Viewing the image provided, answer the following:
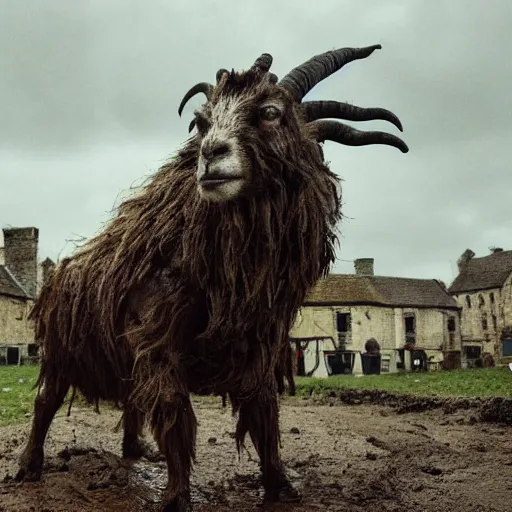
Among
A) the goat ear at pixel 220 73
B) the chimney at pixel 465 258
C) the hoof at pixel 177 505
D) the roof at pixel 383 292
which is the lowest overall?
the hoof at pixel 177 505

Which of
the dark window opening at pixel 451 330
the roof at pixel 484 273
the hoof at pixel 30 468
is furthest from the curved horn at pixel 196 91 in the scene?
the roof at pixel 484 273

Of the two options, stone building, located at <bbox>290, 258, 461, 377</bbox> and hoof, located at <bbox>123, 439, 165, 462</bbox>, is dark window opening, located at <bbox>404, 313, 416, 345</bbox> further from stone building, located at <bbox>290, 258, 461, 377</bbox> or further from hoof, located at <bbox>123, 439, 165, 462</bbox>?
hoof, located at <bbox>123, 439, 165, 462</bbox>

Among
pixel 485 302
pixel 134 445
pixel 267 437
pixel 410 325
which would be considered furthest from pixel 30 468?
pixel 485 302

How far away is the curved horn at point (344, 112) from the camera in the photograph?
4.61 m

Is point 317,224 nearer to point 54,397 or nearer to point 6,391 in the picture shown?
point 54,397

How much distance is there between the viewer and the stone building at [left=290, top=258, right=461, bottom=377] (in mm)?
35531

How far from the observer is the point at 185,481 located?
4090 mm

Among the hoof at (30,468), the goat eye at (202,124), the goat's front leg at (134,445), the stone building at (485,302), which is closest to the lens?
the goat eye at (202,124)

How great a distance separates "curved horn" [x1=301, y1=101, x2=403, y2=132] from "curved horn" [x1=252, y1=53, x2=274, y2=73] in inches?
16.1

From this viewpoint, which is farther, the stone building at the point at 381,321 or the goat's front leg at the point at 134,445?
the stone building at the point at 381,321

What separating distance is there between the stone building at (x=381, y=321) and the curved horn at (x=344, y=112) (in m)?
28.9

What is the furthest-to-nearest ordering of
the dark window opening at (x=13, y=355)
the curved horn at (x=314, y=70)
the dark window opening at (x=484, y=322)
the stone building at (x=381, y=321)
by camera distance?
1. the dark window opening at (x=484, y=322)
2. the stone building at (x=381, y=321)
3. the dark window opening at (x=13, y=355)
4. the curved horn at (x=314, y=70)

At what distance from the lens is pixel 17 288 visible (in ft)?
119

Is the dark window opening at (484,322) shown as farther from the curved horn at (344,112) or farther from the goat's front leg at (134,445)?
the curved horn at (344,112)
